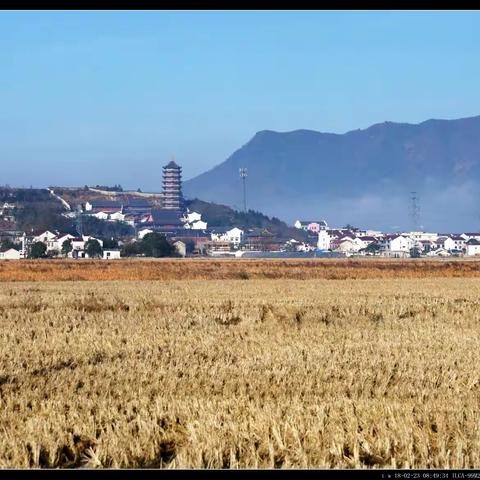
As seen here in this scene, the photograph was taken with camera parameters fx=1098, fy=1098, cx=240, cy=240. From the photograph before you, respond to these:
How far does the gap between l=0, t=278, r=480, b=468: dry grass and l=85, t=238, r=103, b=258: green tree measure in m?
120

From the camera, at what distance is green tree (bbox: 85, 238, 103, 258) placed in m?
140

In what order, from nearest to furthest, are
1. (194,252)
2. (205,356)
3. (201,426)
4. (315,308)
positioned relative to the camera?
(201,426) < (205,356) < (315,308) < (194,252)

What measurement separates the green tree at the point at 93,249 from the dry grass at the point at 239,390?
119707mm

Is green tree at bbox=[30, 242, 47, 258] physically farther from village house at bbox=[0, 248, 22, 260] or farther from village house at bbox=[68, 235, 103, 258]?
village house at bbox=[68, 235, 103, 258]

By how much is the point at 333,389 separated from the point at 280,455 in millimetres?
3250

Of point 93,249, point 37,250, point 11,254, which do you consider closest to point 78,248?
point 11,254

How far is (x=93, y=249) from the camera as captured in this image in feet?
460

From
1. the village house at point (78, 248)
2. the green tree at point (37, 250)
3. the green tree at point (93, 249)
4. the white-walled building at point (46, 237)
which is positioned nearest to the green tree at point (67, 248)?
the village house at point (78, 248)

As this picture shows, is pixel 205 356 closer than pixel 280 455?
No

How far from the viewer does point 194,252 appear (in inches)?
6909

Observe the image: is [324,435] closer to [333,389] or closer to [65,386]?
[333,389]

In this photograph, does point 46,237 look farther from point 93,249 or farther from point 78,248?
point 93,249

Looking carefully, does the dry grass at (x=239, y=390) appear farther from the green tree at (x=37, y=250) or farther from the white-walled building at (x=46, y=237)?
the white-walled building at (x=46, y=237)
